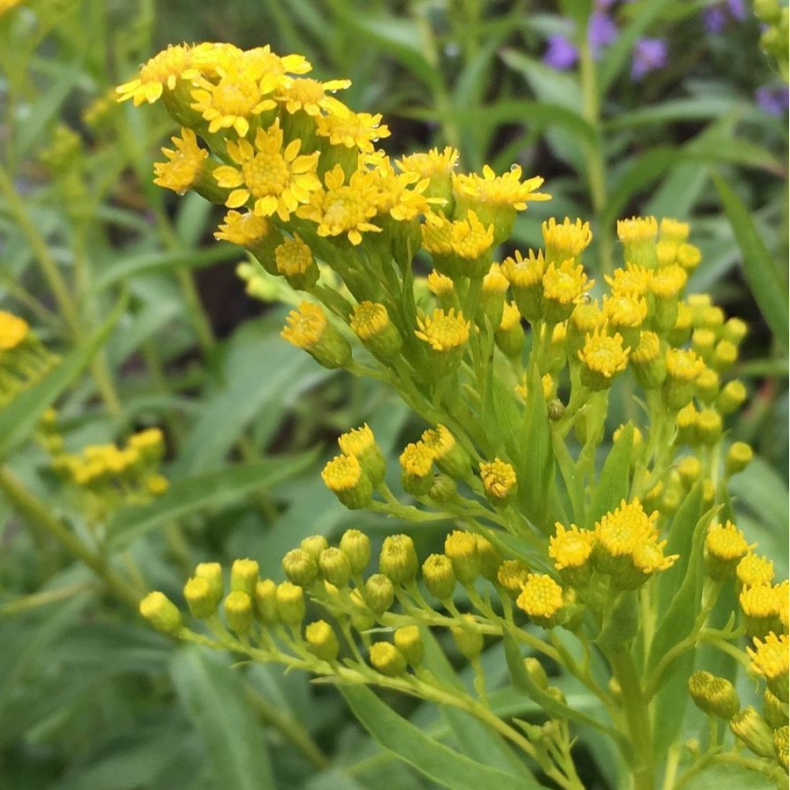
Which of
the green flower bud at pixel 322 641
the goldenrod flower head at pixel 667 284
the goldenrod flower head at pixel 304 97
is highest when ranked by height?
the goldenrod flower head at pixel 304 97

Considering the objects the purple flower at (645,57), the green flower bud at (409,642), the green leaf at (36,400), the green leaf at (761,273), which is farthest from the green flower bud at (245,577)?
the purple flower at (645,57)

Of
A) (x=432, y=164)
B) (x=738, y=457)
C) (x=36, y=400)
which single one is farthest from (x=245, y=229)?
(x=36, y=400)

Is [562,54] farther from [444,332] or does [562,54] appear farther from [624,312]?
[444,332]

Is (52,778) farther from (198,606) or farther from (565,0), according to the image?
(565,0)

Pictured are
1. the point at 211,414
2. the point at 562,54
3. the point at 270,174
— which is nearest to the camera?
the point at 270,174

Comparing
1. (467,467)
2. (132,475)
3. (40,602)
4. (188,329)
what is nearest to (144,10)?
(188,329)

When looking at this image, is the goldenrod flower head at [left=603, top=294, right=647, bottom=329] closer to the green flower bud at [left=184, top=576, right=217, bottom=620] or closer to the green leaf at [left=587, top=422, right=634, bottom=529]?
the green leaf at [left=587, top=422, right=634, bottom=529]

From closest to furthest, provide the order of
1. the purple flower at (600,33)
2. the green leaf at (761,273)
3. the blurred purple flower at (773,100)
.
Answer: the green leaf at (761,273) → the blurred purple flower at (773,100) → the purple flower at (600,33)

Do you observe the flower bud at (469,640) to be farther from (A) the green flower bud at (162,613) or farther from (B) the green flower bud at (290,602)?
(A) the green flower bud at (162,613)
